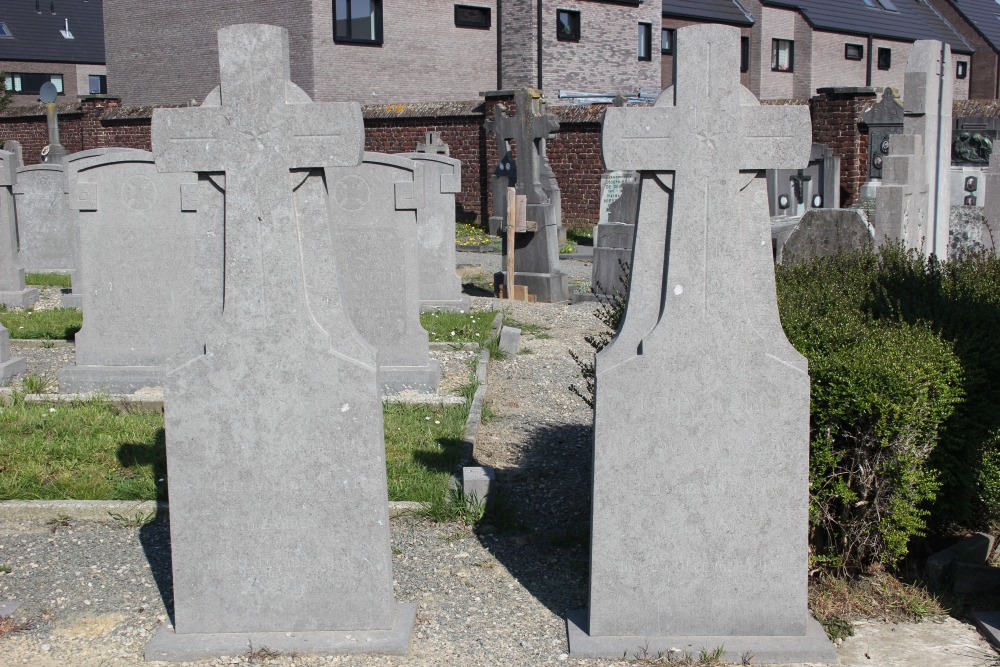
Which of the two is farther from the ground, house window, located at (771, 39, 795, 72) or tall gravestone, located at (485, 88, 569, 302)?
house window, located at (771, 39, 795, 72)

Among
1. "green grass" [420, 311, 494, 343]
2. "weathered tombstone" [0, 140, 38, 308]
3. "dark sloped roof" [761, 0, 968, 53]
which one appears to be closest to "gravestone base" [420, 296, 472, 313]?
"green grass" [420, 311, 494, 343]

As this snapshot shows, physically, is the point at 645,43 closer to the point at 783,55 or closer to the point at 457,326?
the point at 783,55

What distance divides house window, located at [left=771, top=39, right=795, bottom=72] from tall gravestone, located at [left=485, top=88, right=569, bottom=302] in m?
26.3

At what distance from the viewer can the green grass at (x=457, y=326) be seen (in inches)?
392

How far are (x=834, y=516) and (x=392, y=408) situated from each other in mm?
3565

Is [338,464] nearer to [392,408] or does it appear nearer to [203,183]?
[203,183]

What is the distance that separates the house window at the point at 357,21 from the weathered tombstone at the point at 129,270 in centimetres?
2086

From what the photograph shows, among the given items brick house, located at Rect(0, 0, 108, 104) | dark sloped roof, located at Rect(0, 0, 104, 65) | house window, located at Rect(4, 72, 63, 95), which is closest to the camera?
house window, located at Rect(4, 72, 63, 95)

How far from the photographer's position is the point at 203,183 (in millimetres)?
3773

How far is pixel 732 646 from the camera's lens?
3.78 m

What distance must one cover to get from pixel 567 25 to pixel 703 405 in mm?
28674

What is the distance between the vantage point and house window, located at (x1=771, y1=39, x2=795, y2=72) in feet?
133

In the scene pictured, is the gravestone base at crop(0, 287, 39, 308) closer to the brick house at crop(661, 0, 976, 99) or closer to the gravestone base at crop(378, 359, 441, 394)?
the gravestone base at crop(378, 359, 441, 394)

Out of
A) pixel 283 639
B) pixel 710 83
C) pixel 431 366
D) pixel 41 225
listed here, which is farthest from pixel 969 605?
pixel 41 225
